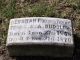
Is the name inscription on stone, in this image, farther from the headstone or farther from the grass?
the grass

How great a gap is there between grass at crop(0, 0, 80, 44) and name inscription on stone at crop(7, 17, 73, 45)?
1.62 ft

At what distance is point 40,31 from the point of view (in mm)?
3453

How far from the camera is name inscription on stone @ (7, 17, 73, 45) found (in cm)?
336

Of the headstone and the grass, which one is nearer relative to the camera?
the headstone

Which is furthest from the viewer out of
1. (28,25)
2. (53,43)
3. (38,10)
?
(38,10)

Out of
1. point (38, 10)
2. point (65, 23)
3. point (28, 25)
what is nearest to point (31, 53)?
point (28, 25)

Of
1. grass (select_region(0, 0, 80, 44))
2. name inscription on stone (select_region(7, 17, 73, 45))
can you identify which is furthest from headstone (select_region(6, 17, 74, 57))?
grass (select_region(0, 0, 80, 44))

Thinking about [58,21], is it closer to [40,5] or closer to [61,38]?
[61,38]

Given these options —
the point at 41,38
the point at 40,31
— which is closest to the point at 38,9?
the point at 40,31

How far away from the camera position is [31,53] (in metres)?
3.42

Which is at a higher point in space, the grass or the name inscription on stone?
the grass

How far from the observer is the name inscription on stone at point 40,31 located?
11.0ft

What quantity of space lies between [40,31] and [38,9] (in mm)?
828

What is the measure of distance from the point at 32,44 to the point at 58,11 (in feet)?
3.67
